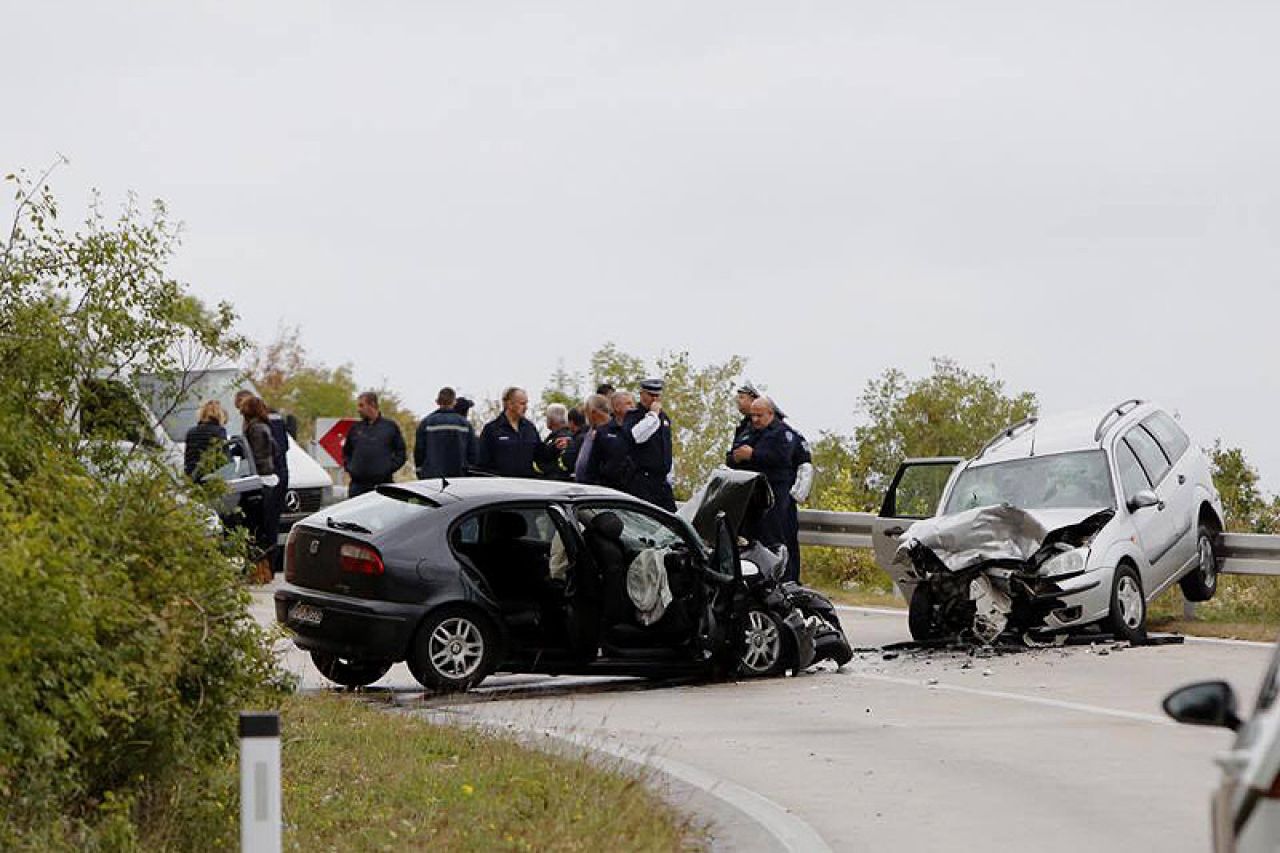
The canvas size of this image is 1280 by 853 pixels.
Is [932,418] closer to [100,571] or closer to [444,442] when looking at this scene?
[444,442]

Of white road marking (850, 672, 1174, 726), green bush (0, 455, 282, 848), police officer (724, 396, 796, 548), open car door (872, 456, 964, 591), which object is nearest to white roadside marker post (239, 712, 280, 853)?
green bush (0, 455, 282, 848)

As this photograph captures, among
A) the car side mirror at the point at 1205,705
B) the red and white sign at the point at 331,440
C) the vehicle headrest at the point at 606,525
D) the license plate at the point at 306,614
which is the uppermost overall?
the red and white sign at the point at 331,440

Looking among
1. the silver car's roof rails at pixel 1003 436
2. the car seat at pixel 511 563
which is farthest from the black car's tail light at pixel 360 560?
the silver car's roof rails at pixel 1003 436

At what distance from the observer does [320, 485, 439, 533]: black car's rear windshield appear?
15938 millimetres

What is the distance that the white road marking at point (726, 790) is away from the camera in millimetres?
10367

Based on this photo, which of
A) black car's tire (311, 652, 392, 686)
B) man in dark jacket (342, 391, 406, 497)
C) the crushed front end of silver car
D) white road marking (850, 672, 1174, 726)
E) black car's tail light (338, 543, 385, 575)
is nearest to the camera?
white road marking (850, 672, 1174, 726)

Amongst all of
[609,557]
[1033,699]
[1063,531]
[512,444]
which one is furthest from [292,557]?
[512,444]

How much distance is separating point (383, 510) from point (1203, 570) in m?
8.16

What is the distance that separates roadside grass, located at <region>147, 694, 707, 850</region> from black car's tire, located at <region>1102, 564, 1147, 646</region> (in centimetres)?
731

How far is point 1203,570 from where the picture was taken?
21.1 meters

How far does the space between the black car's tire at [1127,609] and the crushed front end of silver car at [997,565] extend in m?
0.34

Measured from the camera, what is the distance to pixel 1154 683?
16.5 meters

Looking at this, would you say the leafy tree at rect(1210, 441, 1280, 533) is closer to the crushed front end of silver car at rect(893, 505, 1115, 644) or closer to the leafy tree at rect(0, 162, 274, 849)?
the crushed front end of silver car at rect(893, 505, 1115, 644)

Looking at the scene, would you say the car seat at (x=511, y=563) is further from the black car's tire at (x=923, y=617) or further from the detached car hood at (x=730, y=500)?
the black car's tire at (x=923, y=617)
